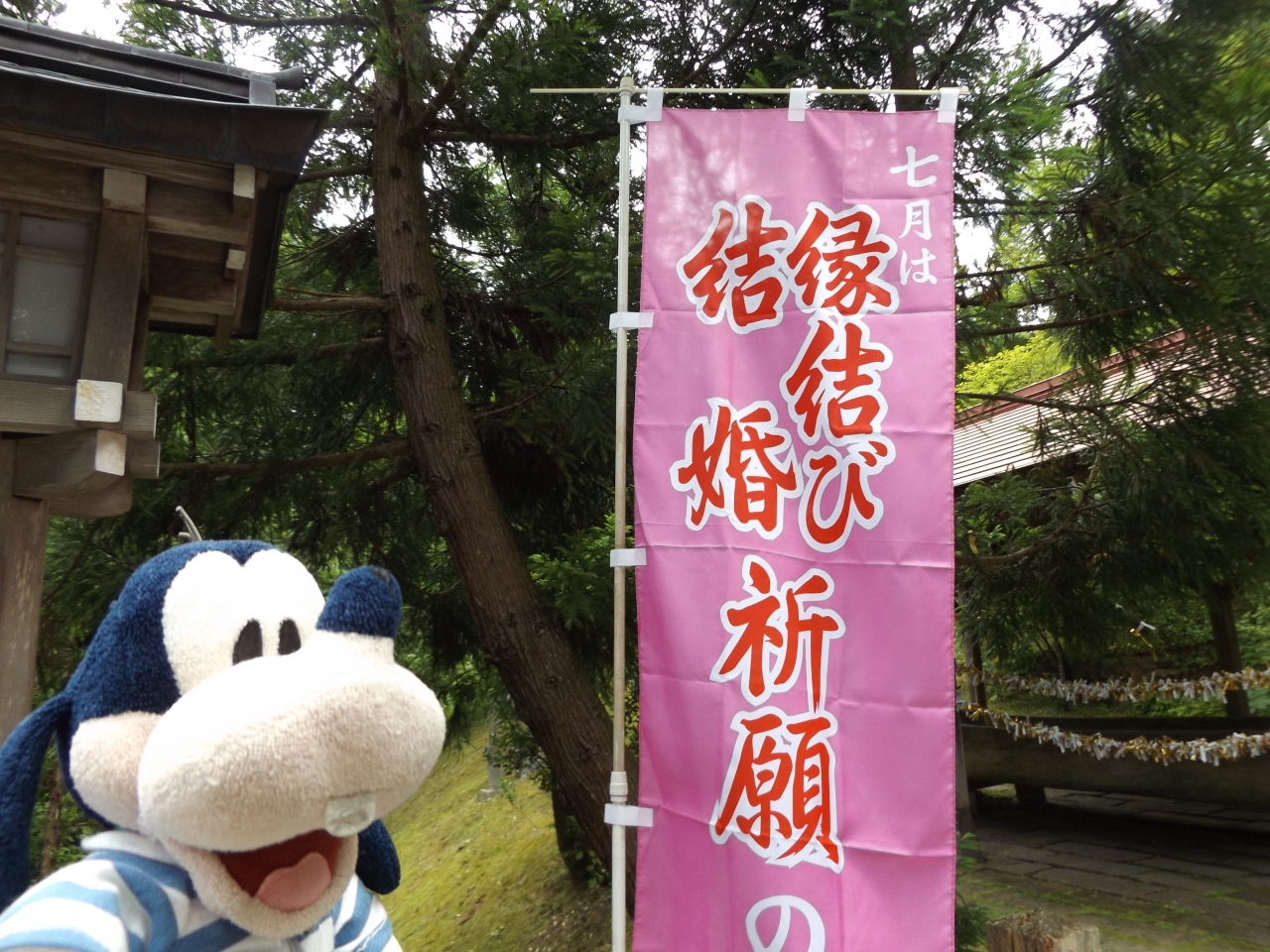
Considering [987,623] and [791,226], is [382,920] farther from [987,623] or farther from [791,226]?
[987,623]

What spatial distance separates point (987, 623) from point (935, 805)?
212 inches

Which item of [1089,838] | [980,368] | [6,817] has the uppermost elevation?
[980,368]

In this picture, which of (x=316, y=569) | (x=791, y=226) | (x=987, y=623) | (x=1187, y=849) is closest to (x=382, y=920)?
(x=791, y=226)

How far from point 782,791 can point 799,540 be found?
827mm

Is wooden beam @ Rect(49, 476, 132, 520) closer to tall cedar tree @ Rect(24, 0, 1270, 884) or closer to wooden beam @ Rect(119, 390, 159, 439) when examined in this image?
wooden beam @ Rect(119, 390, 159, 439)

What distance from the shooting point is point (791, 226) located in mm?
3504

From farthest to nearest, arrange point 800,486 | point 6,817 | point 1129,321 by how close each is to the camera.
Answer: point 1129,321 → point 800,486 → point 6,817

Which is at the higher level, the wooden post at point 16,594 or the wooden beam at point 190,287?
the wooden beam at point 190,287

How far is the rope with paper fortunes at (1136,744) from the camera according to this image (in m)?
6.93

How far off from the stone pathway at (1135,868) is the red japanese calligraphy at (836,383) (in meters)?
4.32

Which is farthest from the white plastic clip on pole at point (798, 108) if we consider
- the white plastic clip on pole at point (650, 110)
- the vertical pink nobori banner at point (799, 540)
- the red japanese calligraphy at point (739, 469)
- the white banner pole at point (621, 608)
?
the red japanese calligraphy at point (739, 469)

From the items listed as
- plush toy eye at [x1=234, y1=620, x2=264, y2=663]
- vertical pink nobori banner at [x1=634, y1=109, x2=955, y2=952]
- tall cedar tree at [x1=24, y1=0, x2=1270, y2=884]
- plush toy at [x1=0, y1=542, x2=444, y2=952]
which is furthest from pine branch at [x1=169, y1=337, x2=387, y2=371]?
plush toy eye at [x1=234, y1=620, x2=264, y2=663]

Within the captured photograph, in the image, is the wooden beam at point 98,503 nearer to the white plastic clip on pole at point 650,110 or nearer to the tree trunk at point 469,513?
the tree trunk at point 469,513

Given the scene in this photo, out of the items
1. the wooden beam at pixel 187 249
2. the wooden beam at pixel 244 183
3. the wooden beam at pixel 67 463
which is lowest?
the wooden beam at pixel 67 463
